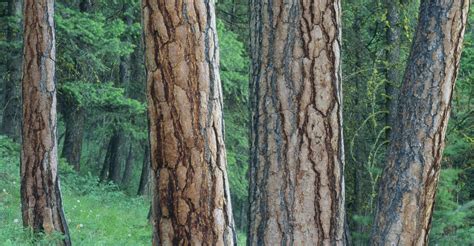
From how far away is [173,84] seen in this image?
3.64 m

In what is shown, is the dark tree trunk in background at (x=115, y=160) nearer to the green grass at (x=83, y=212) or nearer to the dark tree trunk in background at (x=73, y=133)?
the dark tree trunk in background at (x=73, y=133)

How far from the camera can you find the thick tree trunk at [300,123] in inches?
181

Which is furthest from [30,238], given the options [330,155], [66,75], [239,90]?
[239,90]

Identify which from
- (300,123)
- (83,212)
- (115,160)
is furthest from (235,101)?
(300,123)

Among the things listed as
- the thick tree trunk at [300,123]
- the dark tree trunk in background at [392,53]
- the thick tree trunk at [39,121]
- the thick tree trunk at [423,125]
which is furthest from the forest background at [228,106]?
the thick tree trunk at [300,123]

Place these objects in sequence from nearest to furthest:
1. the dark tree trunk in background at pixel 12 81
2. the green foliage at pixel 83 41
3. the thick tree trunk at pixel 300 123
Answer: the thick tree trunk at pixel 300 123
the green foliage at pixel 83 41
the dark tree trunk in background at pixel 12 81

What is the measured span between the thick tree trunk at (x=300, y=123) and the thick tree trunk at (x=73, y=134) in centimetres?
1699

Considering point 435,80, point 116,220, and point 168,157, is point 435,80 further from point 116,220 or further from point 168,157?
point 116,220

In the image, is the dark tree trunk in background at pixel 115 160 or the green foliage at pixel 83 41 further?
the dark tree trunk in background at pixel 115 160

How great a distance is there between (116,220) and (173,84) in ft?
39.2

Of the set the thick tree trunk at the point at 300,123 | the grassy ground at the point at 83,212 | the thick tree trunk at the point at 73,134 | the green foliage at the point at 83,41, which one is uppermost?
the green foliage at the point at 83,41

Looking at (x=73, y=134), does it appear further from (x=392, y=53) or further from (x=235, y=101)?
(x=392, y=53)

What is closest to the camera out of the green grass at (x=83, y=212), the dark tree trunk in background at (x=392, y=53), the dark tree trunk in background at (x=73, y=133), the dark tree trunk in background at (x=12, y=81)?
the green grass at (x=83, y=212)

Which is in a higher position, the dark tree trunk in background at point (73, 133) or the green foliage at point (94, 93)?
the green foliage at point (94, 93)
